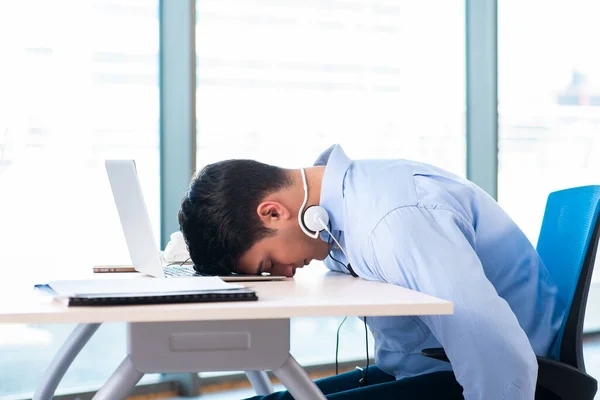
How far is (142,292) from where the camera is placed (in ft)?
2.92

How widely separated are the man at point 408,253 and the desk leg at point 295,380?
0.58ft

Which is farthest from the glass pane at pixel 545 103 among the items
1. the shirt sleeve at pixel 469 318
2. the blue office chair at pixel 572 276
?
the shirt sleeve at pixel 469 318

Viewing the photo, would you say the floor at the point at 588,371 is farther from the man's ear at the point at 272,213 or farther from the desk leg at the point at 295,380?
the desk leg at the point at 295,380

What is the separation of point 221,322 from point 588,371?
9.43ft

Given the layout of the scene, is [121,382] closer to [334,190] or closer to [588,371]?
[334,190]

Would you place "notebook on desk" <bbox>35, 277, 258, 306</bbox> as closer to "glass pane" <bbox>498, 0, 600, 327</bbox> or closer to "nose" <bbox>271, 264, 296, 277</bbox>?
"nose" <bbox>271, 264, 296, 277</bbox>

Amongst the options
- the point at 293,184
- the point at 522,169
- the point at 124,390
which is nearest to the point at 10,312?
the point at 124,390

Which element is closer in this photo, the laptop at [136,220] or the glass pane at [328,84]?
the laptop at [136,220]

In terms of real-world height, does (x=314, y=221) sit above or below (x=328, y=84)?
below

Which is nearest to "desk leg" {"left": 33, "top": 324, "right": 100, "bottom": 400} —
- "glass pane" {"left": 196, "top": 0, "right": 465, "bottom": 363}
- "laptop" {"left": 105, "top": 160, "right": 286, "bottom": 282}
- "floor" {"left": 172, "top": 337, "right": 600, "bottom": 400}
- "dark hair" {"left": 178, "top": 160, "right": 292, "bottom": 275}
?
"laptop" {"left": 105, "top": 160, "right": 286, "bottom": 282}

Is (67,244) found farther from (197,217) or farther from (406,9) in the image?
(406,9)

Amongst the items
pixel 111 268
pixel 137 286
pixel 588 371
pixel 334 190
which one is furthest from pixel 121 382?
pixel 588 371

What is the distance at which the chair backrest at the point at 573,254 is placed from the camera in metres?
1.13

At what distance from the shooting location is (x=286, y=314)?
2.70 feet
